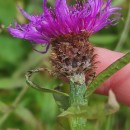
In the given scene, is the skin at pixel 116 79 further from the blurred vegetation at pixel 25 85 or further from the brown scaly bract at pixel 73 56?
the brown scaly bract at pixel 73 56

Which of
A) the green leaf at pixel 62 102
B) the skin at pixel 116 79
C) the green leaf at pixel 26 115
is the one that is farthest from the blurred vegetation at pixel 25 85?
the green leaf at pixel 62 102

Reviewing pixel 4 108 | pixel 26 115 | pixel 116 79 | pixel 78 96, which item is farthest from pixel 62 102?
pixel 26 115

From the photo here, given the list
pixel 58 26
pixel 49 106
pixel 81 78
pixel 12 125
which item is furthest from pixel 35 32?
pixel 12 125

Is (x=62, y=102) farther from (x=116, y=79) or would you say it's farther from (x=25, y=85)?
(x=25, y=85)

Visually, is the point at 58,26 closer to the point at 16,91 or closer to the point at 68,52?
the point at 68,52

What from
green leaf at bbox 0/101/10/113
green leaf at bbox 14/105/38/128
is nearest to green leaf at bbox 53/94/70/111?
green leaf at bbox 0/101/10/113
